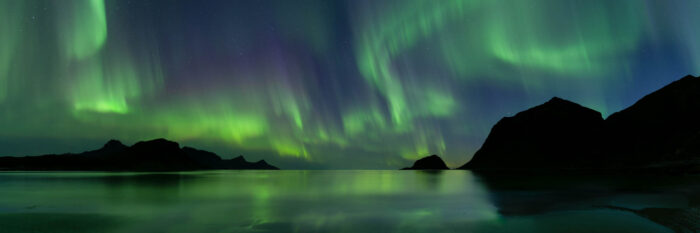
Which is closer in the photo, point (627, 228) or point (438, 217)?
point (627, 228)

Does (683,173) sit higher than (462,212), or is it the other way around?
(462,212)

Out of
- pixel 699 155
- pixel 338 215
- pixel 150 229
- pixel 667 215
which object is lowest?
pixel 699 155

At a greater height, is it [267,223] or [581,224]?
[267,223]

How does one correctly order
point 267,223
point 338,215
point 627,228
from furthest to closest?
point 338,215 → point 267,223 → point 627,228

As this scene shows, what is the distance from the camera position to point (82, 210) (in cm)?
3136

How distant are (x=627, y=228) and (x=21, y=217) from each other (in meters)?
36.3

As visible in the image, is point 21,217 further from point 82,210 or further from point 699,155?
point 699,155

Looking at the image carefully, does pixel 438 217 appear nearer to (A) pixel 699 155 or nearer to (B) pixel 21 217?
(B) pixel 21 217

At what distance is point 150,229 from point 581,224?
78.1 ft

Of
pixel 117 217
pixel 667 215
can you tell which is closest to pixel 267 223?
pixel 117 217

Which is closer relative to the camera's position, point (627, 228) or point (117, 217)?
point (627, 228)

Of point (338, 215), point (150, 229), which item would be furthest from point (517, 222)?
point (150, 229)

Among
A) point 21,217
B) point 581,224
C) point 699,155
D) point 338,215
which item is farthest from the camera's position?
point 699,155

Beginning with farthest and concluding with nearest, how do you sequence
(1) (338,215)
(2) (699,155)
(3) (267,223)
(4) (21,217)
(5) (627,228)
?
(2) (699,155) < (1) (338,215) < (4) (21,217) < (3) (267,223) < (5) (627,228)
